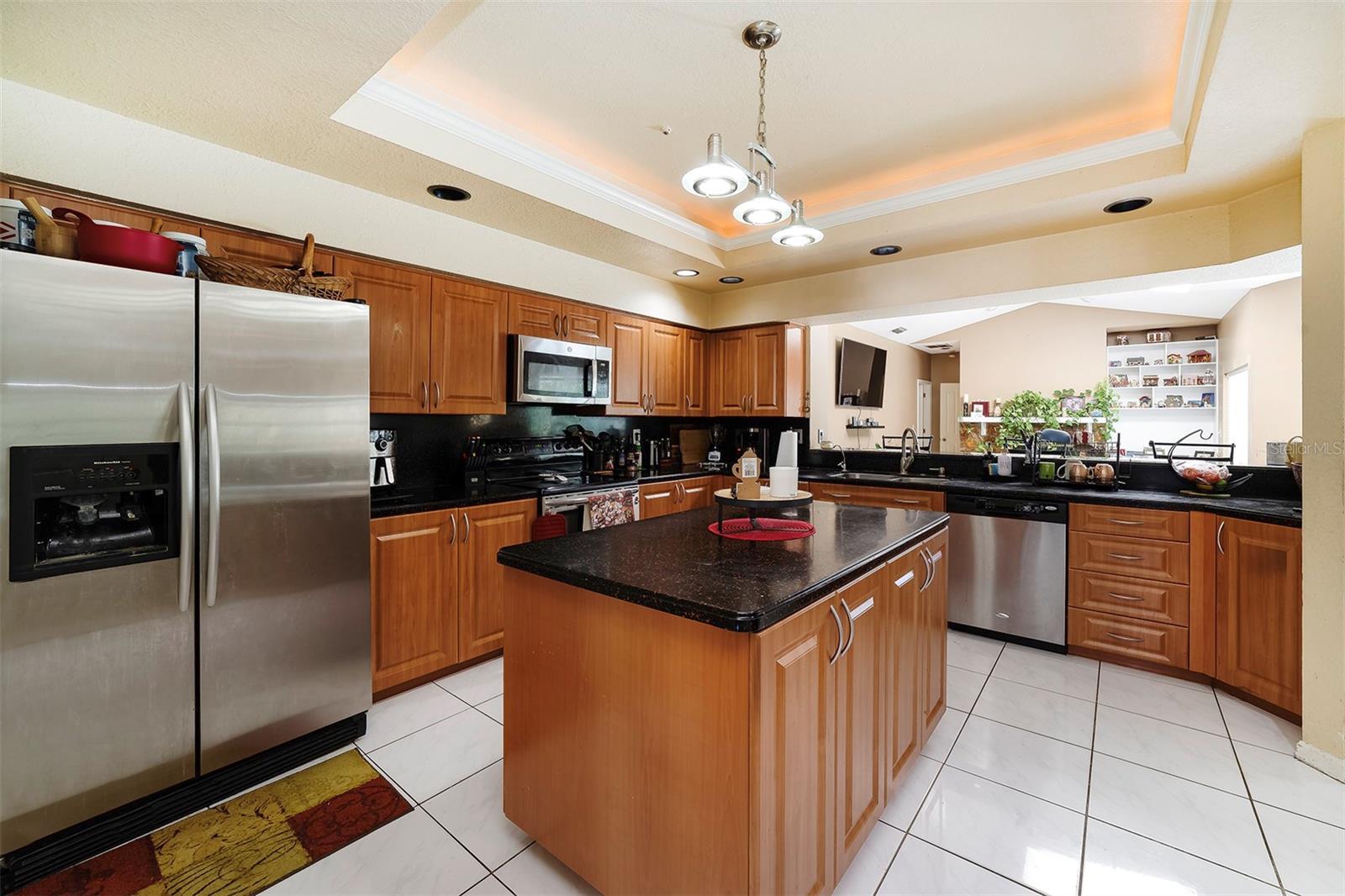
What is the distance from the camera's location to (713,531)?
6.44ft

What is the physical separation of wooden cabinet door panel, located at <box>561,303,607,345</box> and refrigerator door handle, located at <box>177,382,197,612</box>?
7.16ft

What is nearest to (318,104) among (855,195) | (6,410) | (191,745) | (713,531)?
(6,410)

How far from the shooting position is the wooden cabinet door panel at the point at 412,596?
101 inches

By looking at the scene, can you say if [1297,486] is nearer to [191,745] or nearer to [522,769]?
[522,769]

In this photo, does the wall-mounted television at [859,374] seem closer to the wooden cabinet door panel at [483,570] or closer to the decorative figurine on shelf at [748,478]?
the wooden cabinet door panel at [483,570]

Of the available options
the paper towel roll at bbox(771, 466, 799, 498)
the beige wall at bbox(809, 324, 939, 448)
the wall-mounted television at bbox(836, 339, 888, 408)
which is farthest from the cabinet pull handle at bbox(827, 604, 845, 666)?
the wall-mounted television at bbox(836, 339, 888, 408)

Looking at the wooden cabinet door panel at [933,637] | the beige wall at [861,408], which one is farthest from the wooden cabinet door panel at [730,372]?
the wooden cabinet door panel at [933,637]

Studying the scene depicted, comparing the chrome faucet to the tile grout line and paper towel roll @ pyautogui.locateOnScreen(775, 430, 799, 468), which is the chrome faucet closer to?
the tile grout line

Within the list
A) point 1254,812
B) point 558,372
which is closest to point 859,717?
point 1254,812

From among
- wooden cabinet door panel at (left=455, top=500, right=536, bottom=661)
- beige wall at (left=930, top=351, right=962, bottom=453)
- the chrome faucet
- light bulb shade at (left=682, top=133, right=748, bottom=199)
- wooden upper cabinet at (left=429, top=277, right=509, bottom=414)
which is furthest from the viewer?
beige wall at (left=930, top=351, right=962, bottom=453)

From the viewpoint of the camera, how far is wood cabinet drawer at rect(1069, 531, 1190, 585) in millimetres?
2893

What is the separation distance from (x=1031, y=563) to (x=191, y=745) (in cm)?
403

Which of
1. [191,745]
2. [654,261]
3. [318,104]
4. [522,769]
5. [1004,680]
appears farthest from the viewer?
[654,261]

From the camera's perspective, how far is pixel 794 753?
124 centimetres
